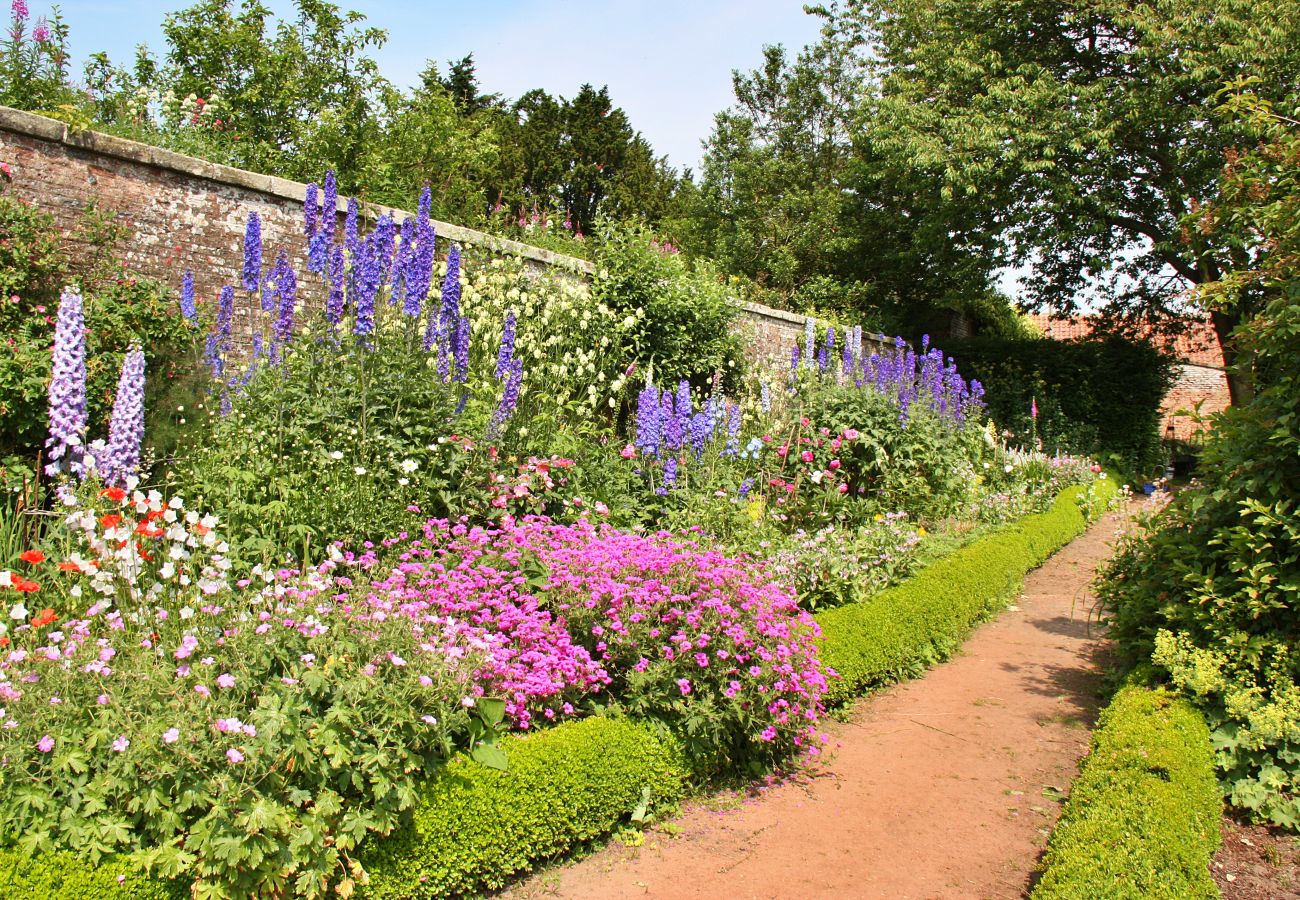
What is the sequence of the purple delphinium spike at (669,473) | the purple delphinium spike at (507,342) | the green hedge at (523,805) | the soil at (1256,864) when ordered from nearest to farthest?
the green hedge at (523,805) → the soil at (1256,864) → the purple delphinium spike at (507,342) → the purple delphinium spike at (669,473)

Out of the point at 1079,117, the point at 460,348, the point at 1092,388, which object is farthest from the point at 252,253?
the point at 1092,388

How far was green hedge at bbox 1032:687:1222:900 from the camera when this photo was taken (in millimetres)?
2816

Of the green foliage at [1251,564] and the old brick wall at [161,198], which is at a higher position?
the old brick wall at [161,198]

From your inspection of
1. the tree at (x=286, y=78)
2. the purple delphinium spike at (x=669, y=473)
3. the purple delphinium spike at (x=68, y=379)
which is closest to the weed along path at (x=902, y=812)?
the purple delphinium spike at (x=669, y=473)

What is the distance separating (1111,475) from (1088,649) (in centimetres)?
1090

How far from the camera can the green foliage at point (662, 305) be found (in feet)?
26.8

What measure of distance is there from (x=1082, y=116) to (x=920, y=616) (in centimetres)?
1139

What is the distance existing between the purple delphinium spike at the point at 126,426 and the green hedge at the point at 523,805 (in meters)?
2.09

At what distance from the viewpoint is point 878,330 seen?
17.0 metres

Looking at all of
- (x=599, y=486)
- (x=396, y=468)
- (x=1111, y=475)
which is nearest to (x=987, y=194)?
(x=1111, y=475)

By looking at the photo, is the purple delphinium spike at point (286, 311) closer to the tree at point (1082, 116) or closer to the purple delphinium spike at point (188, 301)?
the purple delphinium spike at point (188, 301)

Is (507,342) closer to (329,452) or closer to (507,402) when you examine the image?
(507,402)

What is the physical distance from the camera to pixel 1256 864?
3467mm

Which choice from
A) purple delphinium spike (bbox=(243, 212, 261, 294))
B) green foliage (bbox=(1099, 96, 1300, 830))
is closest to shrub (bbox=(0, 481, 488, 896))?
purple delphinium spike (bbox=(243, 212, 261, 294))
